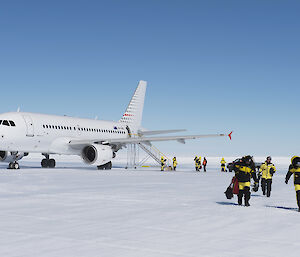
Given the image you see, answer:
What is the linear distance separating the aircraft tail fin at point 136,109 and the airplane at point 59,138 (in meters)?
3.46

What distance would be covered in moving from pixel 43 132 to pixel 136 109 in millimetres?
14746

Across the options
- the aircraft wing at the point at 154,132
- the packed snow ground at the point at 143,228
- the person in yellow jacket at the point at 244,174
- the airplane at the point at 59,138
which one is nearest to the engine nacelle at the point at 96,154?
the airplane at the point at 59,138

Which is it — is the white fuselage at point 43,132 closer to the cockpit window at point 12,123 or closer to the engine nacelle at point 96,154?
the cockpit window at point 12,123

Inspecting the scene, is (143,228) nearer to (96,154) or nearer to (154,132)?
(96,154)

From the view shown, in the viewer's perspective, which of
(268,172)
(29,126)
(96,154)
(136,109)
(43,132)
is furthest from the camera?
(136,109)

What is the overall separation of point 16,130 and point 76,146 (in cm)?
544

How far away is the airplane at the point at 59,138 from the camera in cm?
2814

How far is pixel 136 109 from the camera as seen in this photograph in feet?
141

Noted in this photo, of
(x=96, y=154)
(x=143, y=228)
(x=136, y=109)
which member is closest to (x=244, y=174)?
(x=143, y=228)

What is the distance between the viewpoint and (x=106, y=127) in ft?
122

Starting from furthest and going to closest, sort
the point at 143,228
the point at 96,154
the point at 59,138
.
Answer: the point at 59,138, the point at 96,154, the point at 143,228

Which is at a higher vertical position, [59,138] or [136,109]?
[136,109]

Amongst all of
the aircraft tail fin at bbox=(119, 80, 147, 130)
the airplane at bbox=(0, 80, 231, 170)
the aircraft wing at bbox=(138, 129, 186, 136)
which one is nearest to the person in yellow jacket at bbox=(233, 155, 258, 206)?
the airplane at bbox=(0, 80, 231, 170)

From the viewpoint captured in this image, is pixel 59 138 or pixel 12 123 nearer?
pixel 12 123
